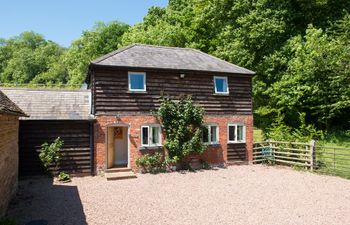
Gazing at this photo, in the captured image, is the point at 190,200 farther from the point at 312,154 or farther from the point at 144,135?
the point at 312,154

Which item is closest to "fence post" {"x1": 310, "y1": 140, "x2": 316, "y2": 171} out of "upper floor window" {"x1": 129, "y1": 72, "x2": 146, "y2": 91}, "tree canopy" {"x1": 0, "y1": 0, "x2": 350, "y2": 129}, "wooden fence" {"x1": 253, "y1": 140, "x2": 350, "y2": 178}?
"wooden fence" {"x1": 253, "y1": 140, "x2": 350, "y2": 178}

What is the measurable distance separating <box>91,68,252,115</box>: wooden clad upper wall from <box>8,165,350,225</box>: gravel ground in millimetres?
3762

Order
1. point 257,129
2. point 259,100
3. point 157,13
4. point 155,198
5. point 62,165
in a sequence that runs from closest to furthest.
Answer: point 155,198, point 62,165, point 259,100, point 257,129, point 157,13

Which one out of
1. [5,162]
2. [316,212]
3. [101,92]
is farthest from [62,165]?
[316,212]

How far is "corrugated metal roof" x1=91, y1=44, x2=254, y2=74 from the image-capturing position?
1516 cm

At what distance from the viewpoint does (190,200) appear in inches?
398

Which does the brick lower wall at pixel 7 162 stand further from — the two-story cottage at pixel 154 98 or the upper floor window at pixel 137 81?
the upper floor window at pixel 137 81

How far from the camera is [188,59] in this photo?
17578 mm

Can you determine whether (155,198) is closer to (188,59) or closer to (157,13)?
(188,59)

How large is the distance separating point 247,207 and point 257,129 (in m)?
19.7

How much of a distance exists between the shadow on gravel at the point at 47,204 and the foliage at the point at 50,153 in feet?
3.49

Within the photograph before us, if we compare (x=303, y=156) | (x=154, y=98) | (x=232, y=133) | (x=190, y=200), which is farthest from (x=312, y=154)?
(x=154, y=98)

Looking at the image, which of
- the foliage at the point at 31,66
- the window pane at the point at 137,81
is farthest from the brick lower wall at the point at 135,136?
the foliage at the point at 31,66

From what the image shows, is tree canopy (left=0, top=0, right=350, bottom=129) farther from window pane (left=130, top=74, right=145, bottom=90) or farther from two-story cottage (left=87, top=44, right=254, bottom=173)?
window pane (left=130, top=74, right=145, bottom=90)
